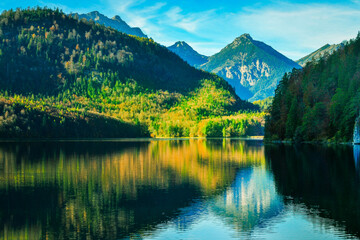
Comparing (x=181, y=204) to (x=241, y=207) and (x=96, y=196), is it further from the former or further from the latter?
(x=96, y=196)

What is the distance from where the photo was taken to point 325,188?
1913 inches

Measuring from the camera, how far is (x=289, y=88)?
603 feet

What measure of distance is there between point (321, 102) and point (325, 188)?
114 m

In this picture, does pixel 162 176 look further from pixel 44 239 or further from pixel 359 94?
pixel 359 94

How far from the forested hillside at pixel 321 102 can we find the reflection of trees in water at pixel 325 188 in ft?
246

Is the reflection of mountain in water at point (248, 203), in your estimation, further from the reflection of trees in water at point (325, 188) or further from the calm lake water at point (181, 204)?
the reflection of trees in water at point (325, 188)

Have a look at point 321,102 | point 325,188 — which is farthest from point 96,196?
point 321,102

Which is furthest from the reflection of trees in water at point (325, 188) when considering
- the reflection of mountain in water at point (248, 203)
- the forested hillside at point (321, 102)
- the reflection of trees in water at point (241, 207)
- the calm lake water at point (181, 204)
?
the forested hillside at point (321, 102)

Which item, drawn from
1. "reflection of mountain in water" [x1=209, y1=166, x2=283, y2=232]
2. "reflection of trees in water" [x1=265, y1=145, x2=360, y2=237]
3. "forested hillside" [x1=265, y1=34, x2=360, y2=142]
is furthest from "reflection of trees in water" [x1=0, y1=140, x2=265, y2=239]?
"forested hillside" [x1=265, y1=34, x2=360, y2=142]

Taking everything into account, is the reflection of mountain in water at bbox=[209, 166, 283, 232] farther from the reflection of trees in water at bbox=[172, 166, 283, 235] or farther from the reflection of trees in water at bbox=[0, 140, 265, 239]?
the reflection of trees in water at bbox=[0, 140, 265, 239]

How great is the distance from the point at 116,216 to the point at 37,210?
7912mm

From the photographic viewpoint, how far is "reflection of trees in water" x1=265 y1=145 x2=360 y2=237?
3534 centimetres

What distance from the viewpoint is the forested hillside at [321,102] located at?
14525cm

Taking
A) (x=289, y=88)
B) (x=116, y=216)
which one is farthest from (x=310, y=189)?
(x=289, y=88)
